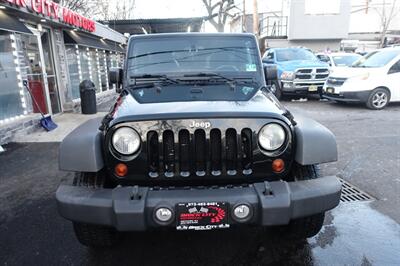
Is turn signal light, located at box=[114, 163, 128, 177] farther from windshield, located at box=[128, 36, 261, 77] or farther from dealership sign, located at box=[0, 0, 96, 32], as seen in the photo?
dealership sign, located at box=[0, 0, 96, 32]

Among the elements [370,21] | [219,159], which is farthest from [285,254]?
[370,21]

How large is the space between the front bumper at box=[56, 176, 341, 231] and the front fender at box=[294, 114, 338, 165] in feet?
0.70

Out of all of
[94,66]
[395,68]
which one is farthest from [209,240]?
[94,66]

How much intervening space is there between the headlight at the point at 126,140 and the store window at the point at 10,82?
20.2 ft

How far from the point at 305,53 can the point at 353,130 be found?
21.2 feet

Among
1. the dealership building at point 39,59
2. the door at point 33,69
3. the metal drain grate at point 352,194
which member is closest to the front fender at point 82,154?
the metal drain grate at point 352,194

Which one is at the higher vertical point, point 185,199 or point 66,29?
point 66,29

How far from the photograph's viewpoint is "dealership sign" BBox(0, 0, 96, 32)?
7415 millimetres

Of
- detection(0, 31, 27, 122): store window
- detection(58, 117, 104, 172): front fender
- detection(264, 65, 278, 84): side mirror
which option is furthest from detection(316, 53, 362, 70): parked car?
detection(58, 117, 104, 172): front fender

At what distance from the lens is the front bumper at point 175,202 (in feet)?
7.29

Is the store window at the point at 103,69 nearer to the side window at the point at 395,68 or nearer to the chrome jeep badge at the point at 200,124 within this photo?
the side window at the point at 395,68

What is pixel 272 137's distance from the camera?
2.47 meters

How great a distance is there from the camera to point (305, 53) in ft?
43.0

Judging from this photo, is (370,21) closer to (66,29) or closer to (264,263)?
(66,29)
